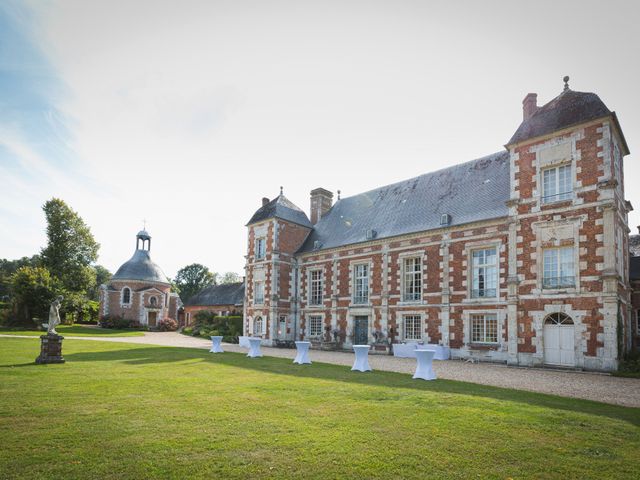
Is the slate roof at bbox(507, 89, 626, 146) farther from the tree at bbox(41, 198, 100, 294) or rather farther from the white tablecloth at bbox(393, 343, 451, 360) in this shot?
the tree at bbox(41, 198, 100, 294)

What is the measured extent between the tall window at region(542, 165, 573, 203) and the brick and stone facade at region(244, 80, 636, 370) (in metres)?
0.04

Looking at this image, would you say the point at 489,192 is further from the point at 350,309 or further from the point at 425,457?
the point at 425,457

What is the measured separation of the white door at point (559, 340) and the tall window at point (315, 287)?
42.6 ft

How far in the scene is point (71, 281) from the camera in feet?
131

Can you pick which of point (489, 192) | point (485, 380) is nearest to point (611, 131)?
point (489, 192)

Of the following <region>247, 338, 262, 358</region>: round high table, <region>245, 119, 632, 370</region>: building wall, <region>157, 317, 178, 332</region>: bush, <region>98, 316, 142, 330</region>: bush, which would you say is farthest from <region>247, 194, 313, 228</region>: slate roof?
<region>98, 316, 142, 330</region>: bush

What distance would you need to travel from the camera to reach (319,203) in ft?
95.3

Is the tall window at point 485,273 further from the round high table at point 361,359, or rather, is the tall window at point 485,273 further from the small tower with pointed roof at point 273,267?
the small tower with pointed roof at point 273,267

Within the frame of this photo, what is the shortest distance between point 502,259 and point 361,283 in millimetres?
7978

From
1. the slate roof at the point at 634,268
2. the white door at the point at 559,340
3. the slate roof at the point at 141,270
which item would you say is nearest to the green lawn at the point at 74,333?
the slate roof at the point at 141,270

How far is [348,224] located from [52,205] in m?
31.6

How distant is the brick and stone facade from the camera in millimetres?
14156

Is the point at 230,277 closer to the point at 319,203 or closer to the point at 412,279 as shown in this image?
the point at 319,203

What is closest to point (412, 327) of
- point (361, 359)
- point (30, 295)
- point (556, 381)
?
point (361, 359)
